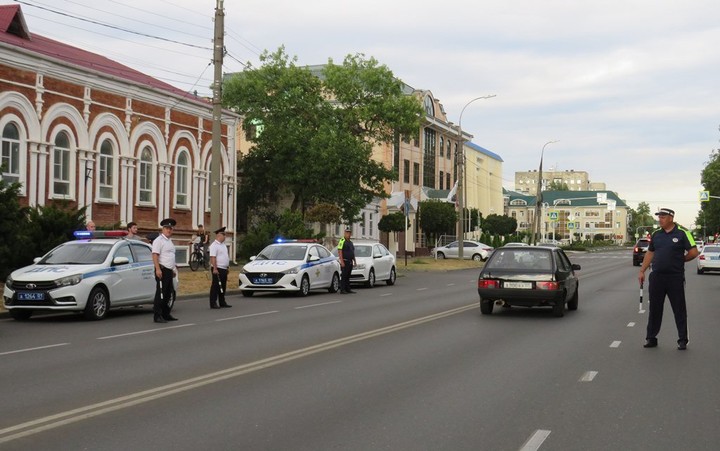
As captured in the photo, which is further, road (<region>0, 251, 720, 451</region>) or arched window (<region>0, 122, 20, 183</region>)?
arched window (<region>0, 122, 20, 183</region>)

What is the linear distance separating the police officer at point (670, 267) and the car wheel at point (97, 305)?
9.84 meters

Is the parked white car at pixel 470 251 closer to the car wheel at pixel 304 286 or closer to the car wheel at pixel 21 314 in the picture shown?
the car wheel at pixel 304 286

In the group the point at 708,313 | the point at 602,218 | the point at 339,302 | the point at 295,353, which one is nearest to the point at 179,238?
the point at 339,302

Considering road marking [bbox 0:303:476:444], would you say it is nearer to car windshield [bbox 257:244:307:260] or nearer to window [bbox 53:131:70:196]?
car windshield [bbox 257:244:307:260]

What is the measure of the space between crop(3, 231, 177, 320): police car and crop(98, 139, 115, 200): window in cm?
1512

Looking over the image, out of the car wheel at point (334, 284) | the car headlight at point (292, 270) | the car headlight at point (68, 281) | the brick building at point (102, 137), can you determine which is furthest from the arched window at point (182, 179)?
the car headlight at point (68, 281)

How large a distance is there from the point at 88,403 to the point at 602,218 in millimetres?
182117

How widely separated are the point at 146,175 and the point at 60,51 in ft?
19.9

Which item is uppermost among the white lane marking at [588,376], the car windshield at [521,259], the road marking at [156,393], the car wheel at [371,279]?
the car windshield at [521,259]

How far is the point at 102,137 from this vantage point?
3184cm

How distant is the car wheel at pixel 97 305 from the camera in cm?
1574

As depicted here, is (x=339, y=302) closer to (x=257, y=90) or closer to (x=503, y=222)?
(x=257, y=90)

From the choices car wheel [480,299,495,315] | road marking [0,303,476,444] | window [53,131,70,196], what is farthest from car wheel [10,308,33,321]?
window [53,131,70,196]

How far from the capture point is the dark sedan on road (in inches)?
641
